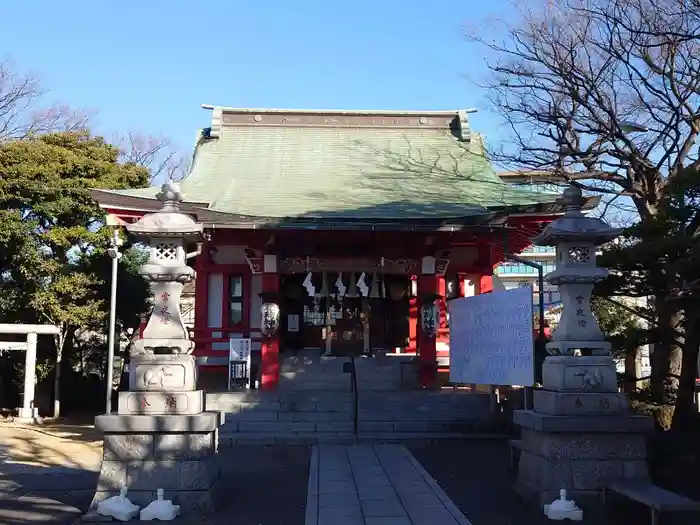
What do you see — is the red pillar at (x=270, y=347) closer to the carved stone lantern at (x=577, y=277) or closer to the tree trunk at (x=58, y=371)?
the tree trunk at (x=58, y=371)

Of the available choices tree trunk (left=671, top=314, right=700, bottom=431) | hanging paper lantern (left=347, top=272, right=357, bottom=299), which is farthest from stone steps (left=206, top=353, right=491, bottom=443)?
tree trunk (left=671, top=314, right=700, bottom=431)

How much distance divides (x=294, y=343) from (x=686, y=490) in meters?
11.4

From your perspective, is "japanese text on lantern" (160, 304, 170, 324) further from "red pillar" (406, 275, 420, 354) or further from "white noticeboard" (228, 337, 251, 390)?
"red pillar" (406, 275, 420, 354)

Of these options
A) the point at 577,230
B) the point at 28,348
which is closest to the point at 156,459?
the point at 577,230

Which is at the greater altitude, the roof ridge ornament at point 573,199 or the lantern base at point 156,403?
the roof ridge ornament at point 573,199

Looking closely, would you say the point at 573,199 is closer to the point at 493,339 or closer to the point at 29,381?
the point at 493,339

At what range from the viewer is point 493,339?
1115 centimetres

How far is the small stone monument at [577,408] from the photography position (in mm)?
7148

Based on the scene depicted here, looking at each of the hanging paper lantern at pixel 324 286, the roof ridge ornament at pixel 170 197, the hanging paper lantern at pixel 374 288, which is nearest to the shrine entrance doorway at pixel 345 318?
the hanging paper lantern at pixel 324 286

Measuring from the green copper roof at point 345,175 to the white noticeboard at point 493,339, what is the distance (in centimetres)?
282

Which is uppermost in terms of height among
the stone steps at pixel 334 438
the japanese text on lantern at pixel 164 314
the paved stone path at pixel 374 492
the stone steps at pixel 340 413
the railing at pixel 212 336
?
the japanese text on lantern at pixel 164 314

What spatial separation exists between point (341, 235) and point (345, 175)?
10.4 ft

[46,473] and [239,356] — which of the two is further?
[239,356]

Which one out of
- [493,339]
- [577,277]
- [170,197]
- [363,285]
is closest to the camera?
[577,277]
